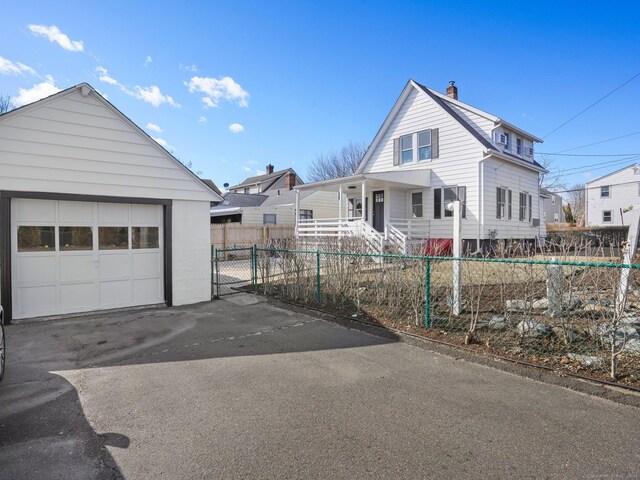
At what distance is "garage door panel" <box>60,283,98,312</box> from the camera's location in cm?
728

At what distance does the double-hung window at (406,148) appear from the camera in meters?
17.8

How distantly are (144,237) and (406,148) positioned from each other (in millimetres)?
13568

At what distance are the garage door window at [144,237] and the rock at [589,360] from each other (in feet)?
26.2

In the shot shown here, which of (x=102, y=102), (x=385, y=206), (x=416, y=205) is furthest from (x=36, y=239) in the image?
(x=416, y=205)

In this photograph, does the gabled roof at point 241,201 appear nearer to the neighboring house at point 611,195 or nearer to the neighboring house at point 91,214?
the neighboring house at point 91,214

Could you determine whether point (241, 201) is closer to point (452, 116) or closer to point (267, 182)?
point (267, 182)

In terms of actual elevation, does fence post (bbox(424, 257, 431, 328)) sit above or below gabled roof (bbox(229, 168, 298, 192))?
below

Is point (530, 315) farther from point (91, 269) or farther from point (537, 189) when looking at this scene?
point (537, 189)

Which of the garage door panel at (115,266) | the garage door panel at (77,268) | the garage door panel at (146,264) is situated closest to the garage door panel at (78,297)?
the garage door panel at (77,268)

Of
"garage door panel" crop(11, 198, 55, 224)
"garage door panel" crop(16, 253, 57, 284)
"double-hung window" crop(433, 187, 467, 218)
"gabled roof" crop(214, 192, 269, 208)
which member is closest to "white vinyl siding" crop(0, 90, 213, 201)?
"garage door panel" crop(11, 198, 55, 224)

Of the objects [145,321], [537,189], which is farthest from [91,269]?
[537,189]

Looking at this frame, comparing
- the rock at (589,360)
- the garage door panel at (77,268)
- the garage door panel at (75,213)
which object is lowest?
the rock at (589,360)

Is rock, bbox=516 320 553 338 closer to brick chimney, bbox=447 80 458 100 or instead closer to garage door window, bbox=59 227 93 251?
garage door window, bbox=59 227 93 251

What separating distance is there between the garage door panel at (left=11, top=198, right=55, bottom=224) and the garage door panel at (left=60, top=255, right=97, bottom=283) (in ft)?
2.69
